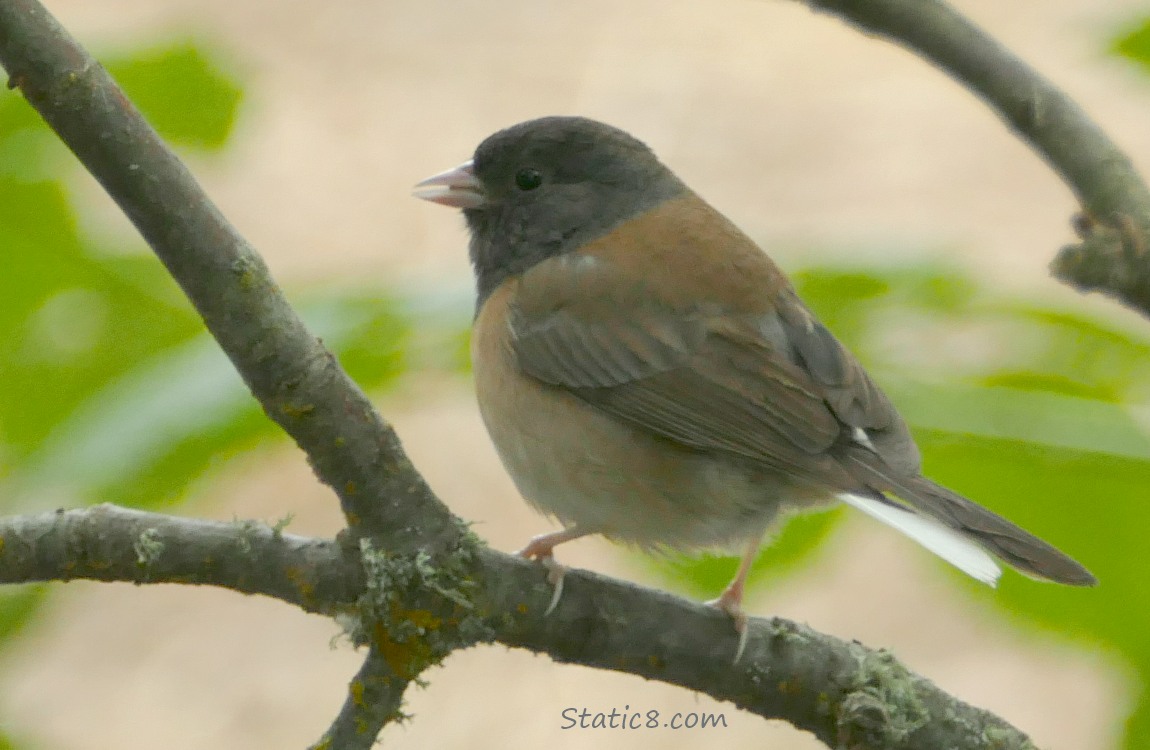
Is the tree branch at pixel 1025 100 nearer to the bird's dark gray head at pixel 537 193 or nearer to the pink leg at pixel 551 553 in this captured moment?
the pink leg at pixel 551 553

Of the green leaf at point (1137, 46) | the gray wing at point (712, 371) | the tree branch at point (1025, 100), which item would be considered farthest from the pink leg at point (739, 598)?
the green leaf at point (1137, 46)

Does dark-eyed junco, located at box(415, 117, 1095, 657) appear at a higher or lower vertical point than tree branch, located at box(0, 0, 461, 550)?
higher

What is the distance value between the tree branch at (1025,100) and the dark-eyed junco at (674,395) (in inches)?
19.7

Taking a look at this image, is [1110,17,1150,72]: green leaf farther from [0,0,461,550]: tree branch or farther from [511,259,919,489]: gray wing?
→ [0,0,461,550]: tree branch

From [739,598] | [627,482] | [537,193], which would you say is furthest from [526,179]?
[739,598]

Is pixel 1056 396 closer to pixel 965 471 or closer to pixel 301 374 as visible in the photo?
pixel 965 471

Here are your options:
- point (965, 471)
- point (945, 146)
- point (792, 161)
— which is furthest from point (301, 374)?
point (945, 146)

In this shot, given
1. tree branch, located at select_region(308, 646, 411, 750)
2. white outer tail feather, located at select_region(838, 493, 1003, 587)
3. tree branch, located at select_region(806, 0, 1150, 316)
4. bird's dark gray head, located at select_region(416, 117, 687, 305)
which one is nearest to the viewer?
tree branch, located at select_region(806, 0, 1150, 316)

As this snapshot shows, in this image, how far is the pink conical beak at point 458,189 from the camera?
2.76 meters

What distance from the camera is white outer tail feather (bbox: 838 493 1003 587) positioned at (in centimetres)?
181

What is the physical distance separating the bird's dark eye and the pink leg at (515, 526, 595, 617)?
75cm

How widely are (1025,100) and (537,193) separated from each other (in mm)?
1326

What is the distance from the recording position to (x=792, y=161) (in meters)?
5.71

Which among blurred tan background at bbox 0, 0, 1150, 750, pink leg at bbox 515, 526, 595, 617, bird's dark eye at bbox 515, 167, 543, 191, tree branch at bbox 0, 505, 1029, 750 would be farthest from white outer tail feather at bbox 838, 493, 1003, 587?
blurred tan background at bbox 0, 0, 1150, 750
